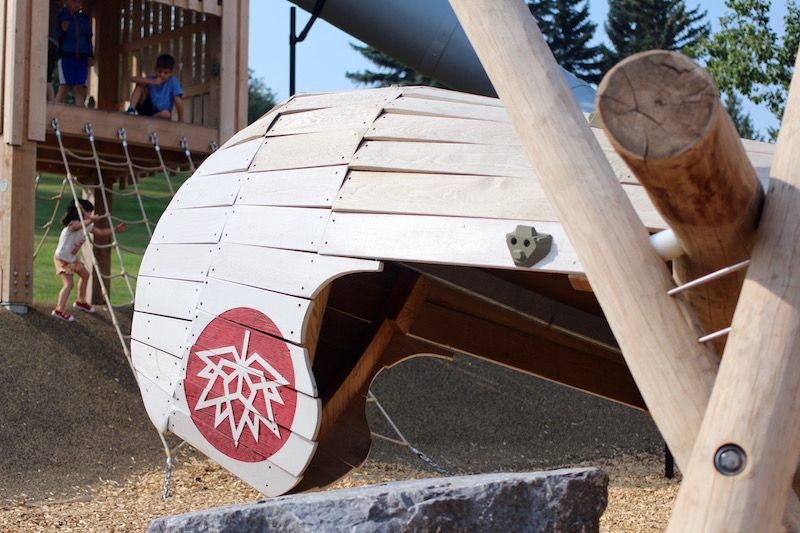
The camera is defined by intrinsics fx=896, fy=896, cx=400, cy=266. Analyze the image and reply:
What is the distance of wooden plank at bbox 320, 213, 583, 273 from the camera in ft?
9.63

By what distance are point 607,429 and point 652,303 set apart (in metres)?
6.69

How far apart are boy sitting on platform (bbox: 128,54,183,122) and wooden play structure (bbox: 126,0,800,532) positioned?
14.3 ft

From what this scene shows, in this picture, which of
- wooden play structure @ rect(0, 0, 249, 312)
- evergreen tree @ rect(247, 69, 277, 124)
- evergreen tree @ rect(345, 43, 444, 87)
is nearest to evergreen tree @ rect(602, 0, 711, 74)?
evergreen tree @ rect(345, 43, 444, 87)

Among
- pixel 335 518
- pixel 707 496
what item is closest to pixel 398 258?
pixel 335 518

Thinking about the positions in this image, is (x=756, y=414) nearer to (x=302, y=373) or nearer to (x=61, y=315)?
(x=302, y=373)

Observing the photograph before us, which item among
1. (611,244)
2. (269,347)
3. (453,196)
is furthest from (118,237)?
(611,244)

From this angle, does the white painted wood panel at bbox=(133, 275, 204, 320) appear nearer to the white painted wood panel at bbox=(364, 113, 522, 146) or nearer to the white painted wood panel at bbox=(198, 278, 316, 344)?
the white painted wood panel at bbox=(198, 278, 316, 344)

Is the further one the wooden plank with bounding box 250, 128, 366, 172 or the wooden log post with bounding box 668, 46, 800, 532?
the wooden plank with bounding box 250, 128, 366, 172

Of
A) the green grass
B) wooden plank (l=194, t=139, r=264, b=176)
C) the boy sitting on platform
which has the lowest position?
the green grass

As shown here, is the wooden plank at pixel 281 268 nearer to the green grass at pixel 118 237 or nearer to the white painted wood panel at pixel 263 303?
the white painted wood panel at pixel 263 303

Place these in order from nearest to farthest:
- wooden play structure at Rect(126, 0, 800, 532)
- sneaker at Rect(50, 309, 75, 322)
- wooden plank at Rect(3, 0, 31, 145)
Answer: wooden play structure at Rect(126, 0, 800, 532) < wooden plank at Rect(3, 0, 31, 145) < sneaker at Rect(50, 309, 75, 322)

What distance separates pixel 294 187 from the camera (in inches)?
148

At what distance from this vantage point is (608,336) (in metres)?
4.68

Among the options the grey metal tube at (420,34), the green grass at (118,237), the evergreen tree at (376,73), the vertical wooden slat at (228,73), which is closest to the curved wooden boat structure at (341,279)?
the grey metal tube at (420,34)
